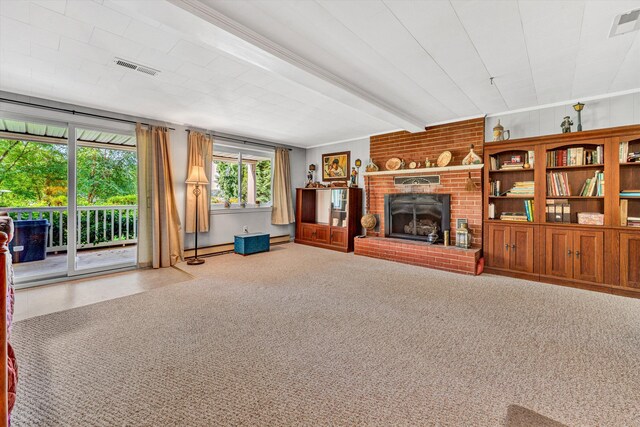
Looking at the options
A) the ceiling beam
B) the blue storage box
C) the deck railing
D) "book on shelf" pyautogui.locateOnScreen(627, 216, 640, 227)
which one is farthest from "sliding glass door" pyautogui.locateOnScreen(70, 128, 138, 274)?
"book on shelf" pyautogui.locateOnScreen(627, 216, 640, 227)

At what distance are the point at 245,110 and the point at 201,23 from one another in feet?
6.98

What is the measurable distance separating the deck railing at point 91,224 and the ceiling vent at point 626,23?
5938mm

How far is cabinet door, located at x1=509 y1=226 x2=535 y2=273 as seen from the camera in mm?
3695

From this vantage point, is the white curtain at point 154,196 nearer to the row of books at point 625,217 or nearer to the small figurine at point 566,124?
the small figurine at point 566,124

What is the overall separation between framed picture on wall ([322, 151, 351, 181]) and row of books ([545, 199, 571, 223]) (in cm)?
349

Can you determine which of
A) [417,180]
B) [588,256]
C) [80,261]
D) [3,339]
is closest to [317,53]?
[3,339]

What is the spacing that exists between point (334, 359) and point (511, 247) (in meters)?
3.32

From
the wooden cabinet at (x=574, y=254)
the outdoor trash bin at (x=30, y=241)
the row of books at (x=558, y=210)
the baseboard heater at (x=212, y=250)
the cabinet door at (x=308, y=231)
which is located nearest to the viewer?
the wooden cabinet at (x=574, y=254)

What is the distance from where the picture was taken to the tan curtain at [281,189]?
6.30m

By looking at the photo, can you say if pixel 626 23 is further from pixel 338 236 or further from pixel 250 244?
pixel 250 244

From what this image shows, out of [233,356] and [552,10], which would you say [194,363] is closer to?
[233,356]

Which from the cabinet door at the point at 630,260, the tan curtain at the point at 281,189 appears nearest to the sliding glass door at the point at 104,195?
the tan curtain at the point at 281,189

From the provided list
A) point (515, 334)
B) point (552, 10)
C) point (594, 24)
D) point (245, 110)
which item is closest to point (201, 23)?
point (245, 110)

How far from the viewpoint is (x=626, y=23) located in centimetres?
202
